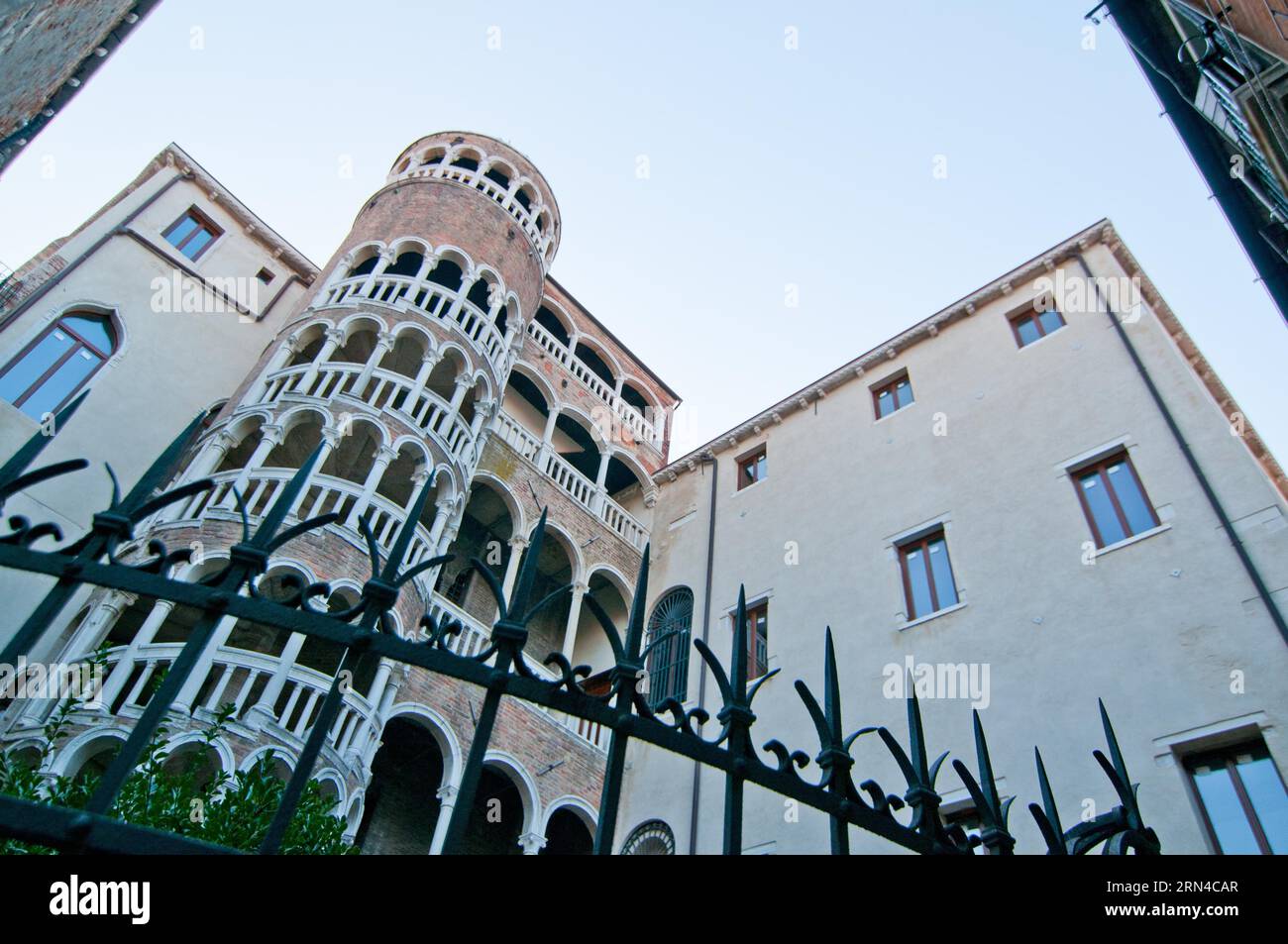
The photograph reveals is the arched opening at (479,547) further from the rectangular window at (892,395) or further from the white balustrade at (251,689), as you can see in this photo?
the rectangular window at (892,395)

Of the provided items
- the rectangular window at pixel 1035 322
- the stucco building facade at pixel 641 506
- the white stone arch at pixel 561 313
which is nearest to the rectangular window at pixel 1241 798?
the stucco building facade at pixel 641 506

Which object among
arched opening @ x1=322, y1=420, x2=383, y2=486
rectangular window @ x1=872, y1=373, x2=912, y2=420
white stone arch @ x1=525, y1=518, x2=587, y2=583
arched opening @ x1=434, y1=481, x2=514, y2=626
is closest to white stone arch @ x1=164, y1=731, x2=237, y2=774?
arched opening @ x1=322, y1=420, x2=383, y2=486

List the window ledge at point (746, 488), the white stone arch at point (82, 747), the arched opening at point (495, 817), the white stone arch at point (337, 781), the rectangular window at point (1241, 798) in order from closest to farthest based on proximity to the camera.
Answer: the rectangular window at point (1241, 798) < the white stone arch at point (82, 747) < the white stone arch at point (337, 781) < the arched opening at point (495, 817) < the window ledge at point (746, 488)

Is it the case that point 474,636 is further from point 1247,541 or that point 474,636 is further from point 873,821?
point 873,821

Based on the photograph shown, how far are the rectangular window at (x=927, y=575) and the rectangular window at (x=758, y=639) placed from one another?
2.70 meters

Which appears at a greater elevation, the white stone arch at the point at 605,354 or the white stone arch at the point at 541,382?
the white stone arch at the point at 605,354

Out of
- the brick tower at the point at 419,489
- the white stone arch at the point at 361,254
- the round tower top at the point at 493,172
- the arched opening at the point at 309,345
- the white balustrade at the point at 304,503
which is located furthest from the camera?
the round tower top at the point at 493,172

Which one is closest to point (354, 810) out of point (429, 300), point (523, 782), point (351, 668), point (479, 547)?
point (523, 782)

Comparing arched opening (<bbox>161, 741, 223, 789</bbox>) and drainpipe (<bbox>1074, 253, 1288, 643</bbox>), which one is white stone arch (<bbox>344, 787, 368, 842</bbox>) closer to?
arched opening (<bbox>161, 741, 223, 789</bbox>)

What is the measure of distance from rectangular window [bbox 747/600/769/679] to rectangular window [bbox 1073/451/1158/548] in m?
5.54

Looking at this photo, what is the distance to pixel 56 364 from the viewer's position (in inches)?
628

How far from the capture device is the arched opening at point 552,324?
25992 millimetres

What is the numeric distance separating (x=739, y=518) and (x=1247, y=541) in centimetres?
951
